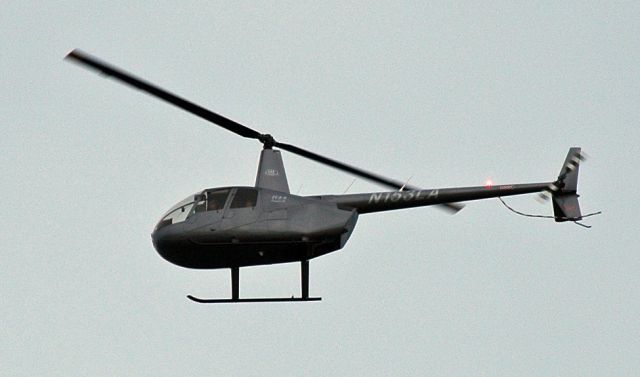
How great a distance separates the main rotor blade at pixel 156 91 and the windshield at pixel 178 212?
2116 millimetres

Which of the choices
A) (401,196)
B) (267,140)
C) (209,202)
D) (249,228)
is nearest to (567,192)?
(401,196)

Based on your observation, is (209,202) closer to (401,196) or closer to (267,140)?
(267,140)

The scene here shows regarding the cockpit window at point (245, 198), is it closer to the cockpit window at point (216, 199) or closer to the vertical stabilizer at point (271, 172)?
the cockpit window at point (216, 199)

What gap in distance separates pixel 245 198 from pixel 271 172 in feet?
4.84

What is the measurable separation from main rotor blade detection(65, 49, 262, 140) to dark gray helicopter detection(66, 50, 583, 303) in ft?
0.17

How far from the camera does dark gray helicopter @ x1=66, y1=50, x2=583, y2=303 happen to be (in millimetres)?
19062

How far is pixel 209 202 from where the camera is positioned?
19.8 m

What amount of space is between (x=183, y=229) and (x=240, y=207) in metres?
1.49

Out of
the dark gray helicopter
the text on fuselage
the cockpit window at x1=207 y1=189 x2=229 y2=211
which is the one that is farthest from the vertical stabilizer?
the text on fuselage

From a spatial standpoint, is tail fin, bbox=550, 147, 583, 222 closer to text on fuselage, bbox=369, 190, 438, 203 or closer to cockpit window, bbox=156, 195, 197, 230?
text on fuselage, bbox=369, 190, 438, 203

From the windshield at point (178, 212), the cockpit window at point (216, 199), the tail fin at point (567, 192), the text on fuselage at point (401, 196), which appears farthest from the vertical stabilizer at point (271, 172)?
the tail fin at point (567, 192)

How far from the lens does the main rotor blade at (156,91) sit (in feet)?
52.1

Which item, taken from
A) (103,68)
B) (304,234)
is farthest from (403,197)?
(103,68)

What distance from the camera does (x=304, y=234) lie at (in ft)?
62.0
